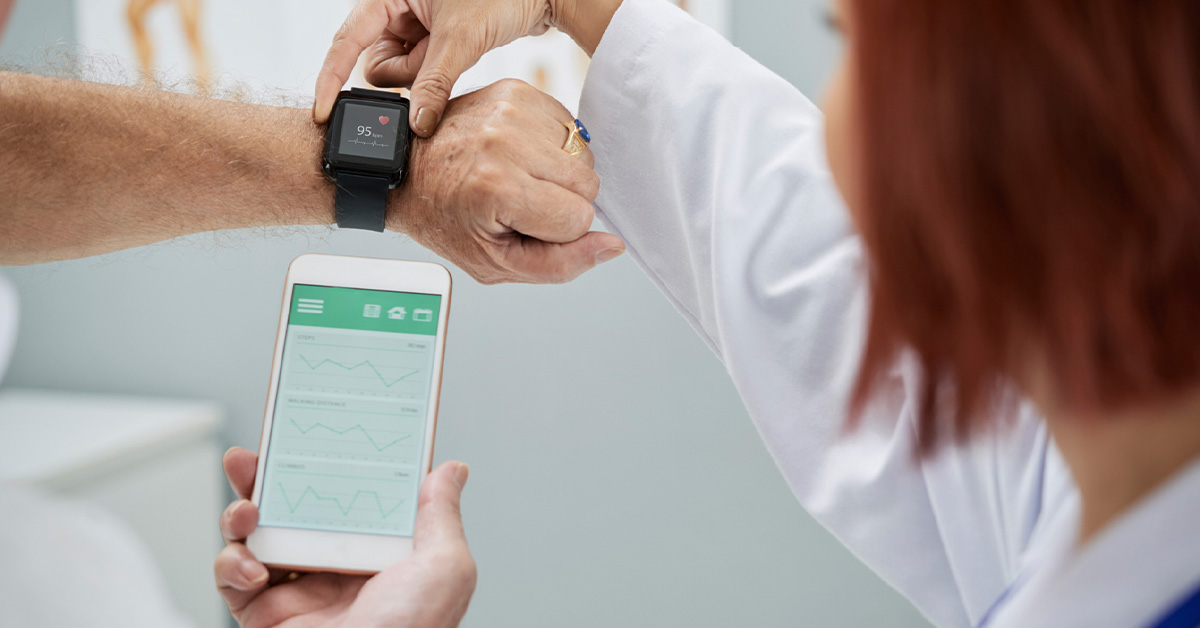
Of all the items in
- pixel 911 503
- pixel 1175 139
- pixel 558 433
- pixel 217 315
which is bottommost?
pixel 558 433

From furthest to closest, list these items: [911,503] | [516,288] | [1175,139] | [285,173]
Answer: [516,288], [285,173], [911,503], [1175,139]

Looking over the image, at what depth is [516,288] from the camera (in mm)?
1494

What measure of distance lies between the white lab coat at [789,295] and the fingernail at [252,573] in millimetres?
433

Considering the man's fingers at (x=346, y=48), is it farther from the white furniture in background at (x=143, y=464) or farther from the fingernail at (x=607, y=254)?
the white furniture in background at (x=143, y=464)

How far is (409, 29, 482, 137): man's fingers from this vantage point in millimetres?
756

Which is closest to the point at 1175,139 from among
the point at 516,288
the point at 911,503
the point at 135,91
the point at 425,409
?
the point at 911,503

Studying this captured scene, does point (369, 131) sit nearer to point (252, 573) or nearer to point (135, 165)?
point (135, 165)

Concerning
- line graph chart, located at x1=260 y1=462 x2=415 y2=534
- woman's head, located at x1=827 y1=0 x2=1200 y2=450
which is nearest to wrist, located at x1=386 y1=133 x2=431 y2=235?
line graph chart, located at x1=260 y1=462 x2=415 y2=534

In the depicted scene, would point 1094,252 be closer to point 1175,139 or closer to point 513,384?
point 1175,139

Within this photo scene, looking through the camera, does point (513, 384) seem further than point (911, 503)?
Yes

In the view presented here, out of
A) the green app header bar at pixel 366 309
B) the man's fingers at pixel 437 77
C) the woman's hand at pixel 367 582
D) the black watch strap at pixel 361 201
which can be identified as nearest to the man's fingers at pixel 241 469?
the woman's hand at pixel 367 582

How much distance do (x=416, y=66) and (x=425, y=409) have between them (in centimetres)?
36

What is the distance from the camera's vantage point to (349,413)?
2.36ft

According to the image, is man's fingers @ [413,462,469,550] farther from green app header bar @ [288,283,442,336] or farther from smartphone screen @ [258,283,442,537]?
green app header bar @ [288,283,442,336]
